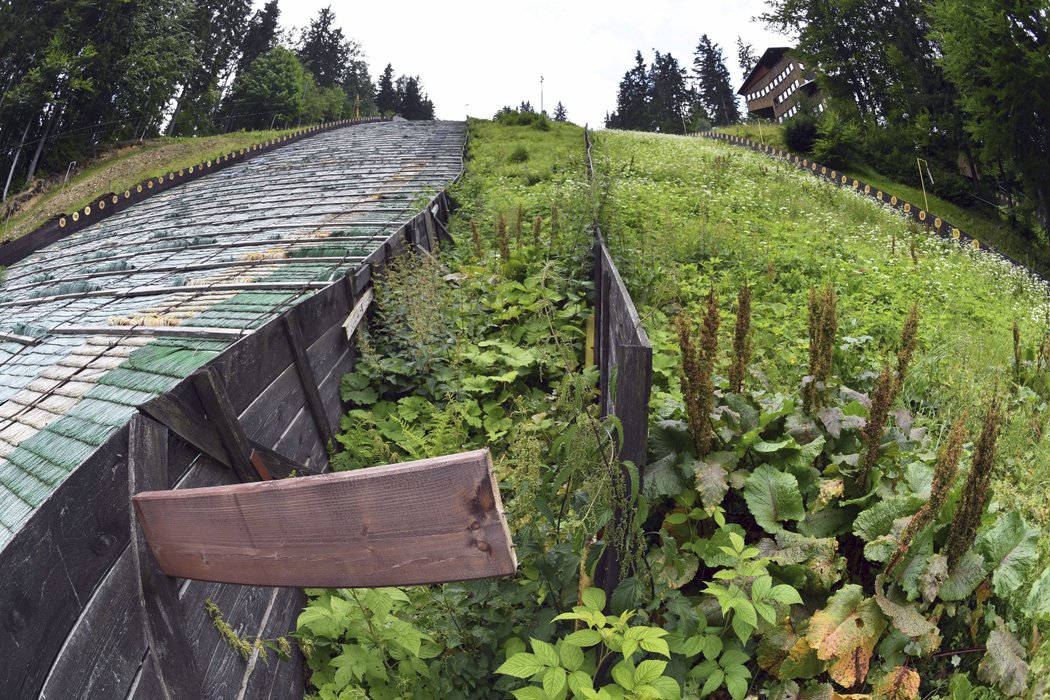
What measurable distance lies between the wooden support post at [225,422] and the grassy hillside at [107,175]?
20.4m

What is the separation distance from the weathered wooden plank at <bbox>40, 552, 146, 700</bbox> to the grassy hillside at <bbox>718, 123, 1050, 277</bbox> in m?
16.8

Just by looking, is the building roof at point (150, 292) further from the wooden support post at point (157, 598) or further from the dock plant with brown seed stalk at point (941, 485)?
the dock plant with brown seed stalk at point (941, 485)

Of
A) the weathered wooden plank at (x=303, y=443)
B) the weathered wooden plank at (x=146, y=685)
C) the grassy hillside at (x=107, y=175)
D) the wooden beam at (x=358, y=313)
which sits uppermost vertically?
the grassy hillside at (x=107, y=175)

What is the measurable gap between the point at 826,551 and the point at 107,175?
31.5 metres

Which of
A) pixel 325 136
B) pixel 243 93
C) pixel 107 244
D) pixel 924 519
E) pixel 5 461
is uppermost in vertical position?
pixel 243 93

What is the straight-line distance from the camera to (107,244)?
8.87 m

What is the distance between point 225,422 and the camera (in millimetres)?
2854

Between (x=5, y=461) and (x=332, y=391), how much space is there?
7.68 ft

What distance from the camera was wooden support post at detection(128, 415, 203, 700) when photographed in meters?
2.15

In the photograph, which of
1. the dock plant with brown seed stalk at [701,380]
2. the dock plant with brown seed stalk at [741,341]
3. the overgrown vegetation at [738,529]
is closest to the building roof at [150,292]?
the overgrown vegetation at [738,529]

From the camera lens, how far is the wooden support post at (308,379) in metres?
3.87

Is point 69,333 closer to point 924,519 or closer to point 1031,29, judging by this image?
point 924,519

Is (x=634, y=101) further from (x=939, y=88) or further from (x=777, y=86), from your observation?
(x=939, y=88)

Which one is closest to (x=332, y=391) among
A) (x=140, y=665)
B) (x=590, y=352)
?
(x=590, y=352)
